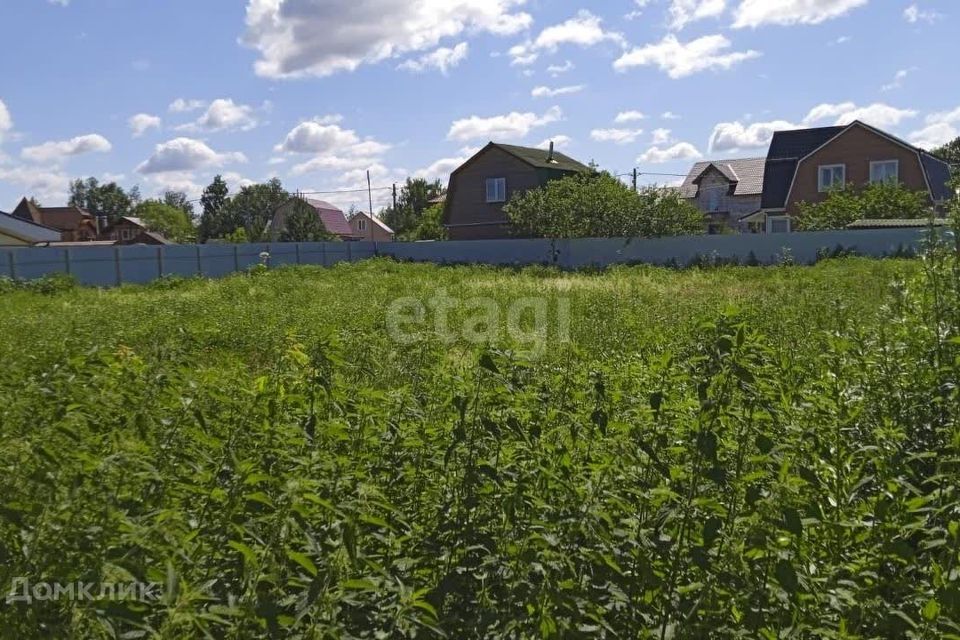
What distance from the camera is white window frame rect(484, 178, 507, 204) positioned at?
3400cm

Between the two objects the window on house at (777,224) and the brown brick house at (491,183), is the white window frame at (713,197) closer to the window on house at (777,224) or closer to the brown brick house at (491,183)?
the window on house at (777,224)

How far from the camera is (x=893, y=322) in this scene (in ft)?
13.5

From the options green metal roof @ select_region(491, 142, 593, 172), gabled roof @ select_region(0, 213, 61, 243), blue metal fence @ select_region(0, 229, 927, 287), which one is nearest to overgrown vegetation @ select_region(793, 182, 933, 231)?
blue metal fence @ select_region(0, 229, 927, 287)

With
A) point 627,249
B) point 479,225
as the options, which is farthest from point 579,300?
point 479,225

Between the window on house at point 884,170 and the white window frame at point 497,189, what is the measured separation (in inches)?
594

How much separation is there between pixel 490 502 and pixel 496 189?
3238 centimetres

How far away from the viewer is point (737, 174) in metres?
40.3

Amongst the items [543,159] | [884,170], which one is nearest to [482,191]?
[543,159]

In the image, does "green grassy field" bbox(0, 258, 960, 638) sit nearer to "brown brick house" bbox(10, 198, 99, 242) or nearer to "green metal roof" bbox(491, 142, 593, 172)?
"green metal roof" bbox(491, 142, 593, 172)

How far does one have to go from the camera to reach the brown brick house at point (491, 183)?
3344 cm

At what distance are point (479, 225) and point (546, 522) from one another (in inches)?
1303

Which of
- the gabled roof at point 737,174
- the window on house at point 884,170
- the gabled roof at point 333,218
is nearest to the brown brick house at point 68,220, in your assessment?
the gabled roof at point 333,218

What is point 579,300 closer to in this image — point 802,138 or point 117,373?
point 117,373

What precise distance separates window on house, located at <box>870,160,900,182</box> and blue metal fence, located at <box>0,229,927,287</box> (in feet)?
32.7
